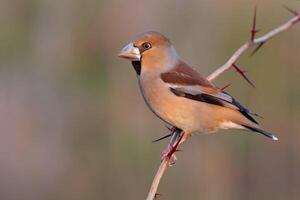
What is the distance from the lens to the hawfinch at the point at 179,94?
4.48 m

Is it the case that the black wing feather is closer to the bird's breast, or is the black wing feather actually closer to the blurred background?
the bird's breast

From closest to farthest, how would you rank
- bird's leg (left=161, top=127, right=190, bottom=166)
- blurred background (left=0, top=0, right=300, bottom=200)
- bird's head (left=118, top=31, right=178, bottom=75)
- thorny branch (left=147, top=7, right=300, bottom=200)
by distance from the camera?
thorny branch (left=147, top=7, right=300, bottom=200) < bird's leg (left=161, top=127, right=190, bottom=166) < bird's head (left=118, top=31, right=178, bottom=75) < blurred background (left=0, top=0, right=300, bottom=200)

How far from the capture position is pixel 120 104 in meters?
7.22

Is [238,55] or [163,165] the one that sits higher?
[238,55]

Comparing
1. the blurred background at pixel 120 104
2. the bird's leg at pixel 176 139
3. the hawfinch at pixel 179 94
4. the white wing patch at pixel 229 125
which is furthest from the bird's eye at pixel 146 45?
the blurred background at pixel 120 104

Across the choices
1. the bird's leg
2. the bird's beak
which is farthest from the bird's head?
the bird's leg

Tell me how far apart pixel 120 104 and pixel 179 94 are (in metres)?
2.70

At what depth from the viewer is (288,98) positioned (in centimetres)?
725

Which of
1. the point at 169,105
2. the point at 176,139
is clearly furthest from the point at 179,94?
the point at 176,139

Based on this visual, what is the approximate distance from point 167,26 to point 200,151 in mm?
1576

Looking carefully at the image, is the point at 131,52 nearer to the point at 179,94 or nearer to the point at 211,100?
the point at 179,94

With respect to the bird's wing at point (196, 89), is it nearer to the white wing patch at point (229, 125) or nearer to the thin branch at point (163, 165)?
the white wing patch at point (229, 125)

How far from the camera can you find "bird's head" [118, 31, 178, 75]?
4.61 m

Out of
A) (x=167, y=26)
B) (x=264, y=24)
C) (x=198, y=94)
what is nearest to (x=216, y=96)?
(x=198, y=94)
